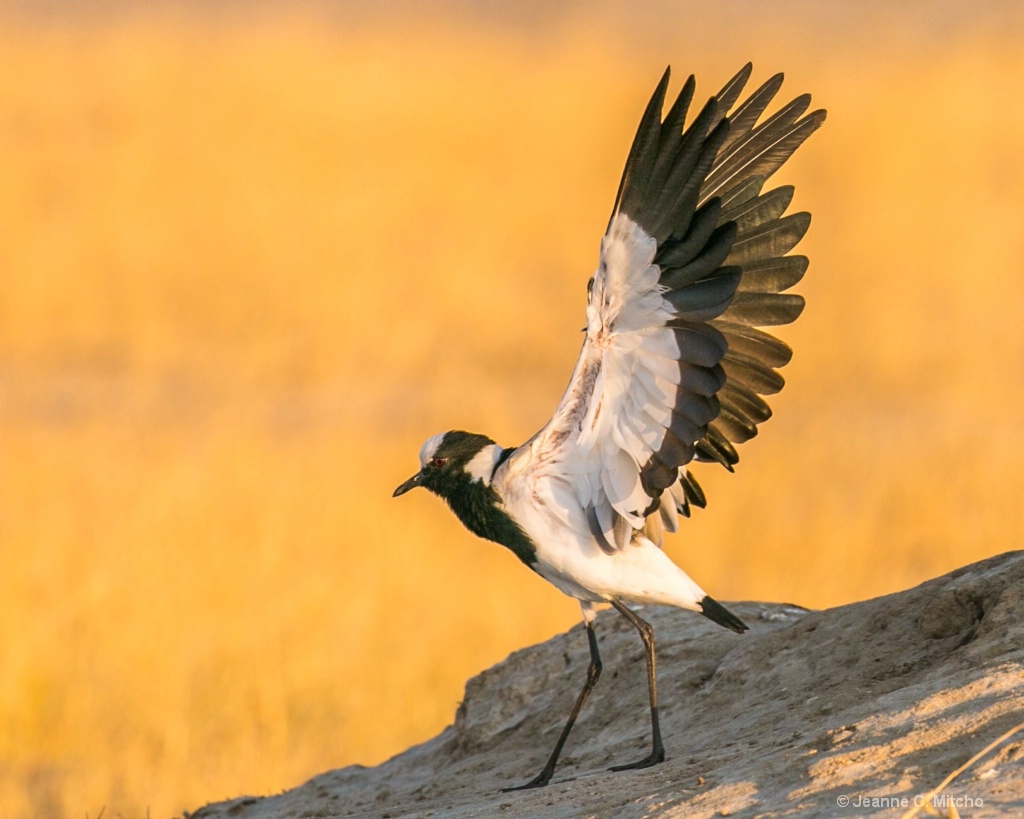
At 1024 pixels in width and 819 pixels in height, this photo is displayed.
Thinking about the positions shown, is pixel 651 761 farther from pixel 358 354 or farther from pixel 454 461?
pixel 358 354

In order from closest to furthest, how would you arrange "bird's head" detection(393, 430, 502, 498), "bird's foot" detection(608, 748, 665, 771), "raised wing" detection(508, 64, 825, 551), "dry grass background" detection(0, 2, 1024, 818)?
1. "raised wing" detection(508, 64, 825, 551)
2. "bird's foot" detection(608, 748, 665, 771)
3. "bird's head" detection(393, 430, 502, 498)
4. "dry grass background" detection(0, 2, 1024, 818)

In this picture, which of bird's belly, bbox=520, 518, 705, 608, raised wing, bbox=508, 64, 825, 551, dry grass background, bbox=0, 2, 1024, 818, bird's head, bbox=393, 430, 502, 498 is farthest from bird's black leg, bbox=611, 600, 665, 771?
dry grass background, bbox=0, 2, 1024, 818

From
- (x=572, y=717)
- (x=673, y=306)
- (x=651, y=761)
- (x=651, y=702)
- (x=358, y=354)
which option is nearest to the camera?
(x=673, y=306)

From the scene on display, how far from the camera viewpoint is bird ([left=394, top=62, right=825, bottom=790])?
4.50 metres

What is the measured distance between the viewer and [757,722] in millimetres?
4992

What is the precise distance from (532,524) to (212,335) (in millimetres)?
10771

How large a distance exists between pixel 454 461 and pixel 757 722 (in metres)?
1.13

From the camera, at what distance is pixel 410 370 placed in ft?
49.3

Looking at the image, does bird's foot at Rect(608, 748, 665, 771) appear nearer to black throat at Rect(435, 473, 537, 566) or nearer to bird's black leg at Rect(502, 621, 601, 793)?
bird's black leg at Rect(502, 621, 601, 793)

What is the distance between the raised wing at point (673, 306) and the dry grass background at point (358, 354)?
3.32m

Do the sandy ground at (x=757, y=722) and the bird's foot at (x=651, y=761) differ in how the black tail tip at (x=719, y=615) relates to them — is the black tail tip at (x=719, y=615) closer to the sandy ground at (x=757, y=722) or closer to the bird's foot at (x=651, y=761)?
the sandy ground at (x=757, y=722)

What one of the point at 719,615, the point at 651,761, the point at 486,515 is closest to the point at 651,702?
the point at 651,761

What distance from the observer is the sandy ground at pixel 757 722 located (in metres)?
3.91

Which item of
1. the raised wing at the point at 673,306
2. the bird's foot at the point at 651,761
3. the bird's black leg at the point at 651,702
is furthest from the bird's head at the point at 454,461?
the bird's foot at the point at 651,761
